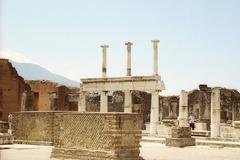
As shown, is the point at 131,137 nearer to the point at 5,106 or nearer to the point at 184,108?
the point at 184,108

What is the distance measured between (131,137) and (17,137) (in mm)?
8622

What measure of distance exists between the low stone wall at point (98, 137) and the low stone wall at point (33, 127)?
18.4 feet

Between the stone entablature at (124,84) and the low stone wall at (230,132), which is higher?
the stone entablature at (124,84)

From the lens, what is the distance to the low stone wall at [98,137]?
10.8 meters

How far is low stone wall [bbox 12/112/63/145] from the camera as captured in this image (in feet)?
57.3

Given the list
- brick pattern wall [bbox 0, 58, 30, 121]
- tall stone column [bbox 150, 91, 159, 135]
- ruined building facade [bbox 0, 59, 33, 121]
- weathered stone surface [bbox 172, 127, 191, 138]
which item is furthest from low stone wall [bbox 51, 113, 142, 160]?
brick pattern wall [bbox 0, 58, 30, 121]

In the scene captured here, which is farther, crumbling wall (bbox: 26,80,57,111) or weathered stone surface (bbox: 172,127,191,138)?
crumbling wall (bbox: 26,80,57,111)

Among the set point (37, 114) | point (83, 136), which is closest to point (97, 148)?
point (83, 136)

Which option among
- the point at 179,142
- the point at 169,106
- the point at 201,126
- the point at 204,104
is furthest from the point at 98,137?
the point at 169,106

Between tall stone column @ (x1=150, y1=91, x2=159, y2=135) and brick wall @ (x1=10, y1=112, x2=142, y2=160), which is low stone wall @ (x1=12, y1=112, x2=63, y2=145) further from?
tall stone column @ (x1=150, y1=91, x2=159, y2=135)

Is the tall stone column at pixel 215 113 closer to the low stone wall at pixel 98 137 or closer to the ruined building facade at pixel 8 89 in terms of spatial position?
the low stone wall at pixel 98 137

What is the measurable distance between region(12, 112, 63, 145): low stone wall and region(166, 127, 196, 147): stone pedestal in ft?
16.7

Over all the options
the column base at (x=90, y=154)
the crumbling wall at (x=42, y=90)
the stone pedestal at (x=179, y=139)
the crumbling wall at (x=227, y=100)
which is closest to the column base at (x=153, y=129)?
the stone pedestal at (x=179, y=139)

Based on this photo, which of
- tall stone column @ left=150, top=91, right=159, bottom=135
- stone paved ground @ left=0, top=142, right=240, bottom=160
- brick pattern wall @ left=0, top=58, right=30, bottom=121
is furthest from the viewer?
brick pattern wall @ left=0, top=58, right=30, bottom=121
